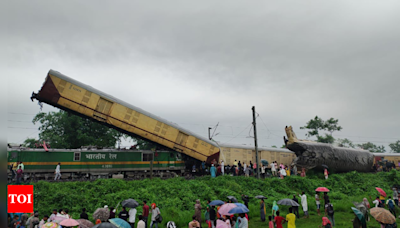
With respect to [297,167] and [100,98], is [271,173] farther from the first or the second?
[100,98]

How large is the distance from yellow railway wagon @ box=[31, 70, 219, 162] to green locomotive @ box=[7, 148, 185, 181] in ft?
7.67

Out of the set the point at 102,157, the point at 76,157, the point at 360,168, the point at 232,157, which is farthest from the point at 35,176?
the point at 360,168

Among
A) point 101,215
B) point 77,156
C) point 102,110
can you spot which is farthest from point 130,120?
point 101,215

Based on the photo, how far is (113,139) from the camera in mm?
35562

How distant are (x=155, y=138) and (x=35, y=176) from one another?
9493mm

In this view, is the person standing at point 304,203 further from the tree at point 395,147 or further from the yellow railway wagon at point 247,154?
the tree at point 395,147

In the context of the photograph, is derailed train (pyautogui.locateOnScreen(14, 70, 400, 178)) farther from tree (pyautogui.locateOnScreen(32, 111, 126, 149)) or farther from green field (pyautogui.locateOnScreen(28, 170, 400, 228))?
tree (pyautogui.locateOnScreen(32, 111, 126, 149))

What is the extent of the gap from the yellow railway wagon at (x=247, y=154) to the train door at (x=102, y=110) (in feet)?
36.0

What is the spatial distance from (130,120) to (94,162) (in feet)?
16.0

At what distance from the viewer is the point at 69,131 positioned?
3297cm

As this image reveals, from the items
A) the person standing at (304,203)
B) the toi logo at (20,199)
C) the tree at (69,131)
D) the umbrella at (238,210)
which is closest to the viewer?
the toi logo at (20,199)

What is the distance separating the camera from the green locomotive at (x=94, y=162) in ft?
63.1

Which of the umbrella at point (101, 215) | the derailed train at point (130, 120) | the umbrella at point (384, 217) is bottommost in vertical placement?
the umbrella at point (101, 215)

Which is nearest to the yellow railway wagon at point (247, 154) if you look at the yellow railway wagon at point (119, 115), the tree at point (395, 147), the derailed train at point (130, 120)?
the derailed train at point (130, 120)
